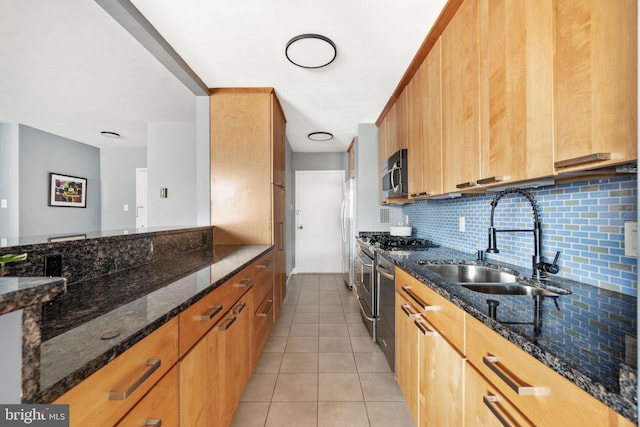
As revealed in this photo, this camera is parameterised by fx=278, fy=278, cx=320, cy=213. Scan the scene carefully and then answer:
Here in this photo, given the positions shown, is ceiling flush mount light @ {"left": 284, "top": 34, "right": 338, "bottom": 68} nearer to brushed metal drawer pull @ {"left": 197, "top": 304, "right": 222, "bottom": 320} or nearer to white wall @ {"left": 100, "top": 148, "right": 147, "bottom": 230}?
brushed metal drawer pull @ {"left": 197, "top": 304, "right": 222, "bottom": 320}

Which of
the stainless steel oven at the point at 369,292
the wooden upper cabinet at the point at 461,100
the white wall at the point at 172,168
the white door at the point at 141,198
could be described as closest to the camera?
the wooden upper cabinet at the point at 461,100

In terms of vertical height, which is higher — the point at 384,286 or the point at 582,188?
the point at 582,188

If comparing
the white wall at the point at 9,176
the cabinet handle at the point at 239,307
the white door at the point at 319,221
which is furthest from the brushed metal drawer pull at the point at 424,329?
the white wall at the point at 9,176

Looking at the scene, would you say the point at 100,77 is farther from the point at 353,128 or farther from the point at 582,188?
the point at 582,188

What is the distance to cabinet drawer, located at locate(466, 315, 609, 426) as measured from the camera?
55 centimetres

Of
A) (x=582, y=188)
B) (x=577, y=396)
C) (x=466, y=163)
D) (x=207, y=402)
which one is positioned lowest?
(x=207, y=402)

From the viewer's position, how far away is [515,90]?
110 cm

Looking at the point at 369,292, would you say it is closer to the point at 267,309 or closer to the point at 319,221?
the point at 267,309

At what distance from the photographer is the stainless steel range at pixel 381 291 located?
1.97 m

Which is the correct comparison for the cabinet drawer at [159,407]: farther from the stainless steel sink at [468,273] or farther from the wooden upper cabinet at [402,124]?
the wooden upper cabinet at [402,124]

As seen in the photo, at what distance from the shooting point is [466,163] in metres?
1.48

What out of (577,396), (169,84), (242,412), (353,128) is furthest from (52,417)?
(353,128)

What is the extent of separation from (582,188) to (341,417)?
1682 mm

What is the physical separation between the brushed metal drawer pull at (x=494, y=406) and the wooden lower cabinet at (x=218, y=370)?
3.20ft
